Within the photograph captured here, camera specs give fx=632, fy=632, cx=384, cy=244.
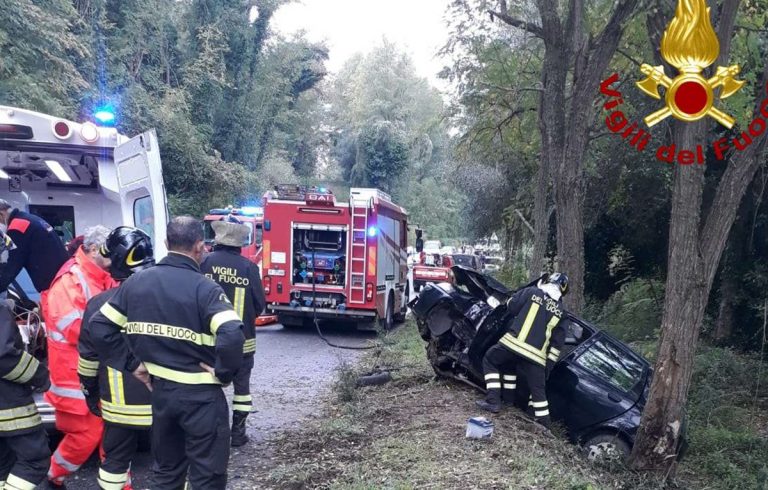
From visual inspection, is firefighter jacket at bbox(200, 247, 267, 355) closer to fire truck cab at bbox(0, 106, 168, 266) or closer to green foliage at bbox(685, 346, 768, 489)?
fire truck cab at bbox(0, 106, 168, 266)

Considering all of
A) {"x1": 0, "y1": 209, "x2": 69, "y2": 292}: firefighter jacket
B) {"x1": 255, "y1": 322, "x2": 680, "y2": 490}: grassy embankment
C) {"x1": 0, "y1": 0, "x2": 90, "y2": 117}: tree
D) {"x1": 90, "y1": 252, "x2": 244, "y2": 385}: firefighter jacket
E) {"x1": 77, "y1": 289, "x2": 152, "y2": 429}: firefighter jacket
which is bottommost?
{"x1": 255, "y1": 322, "x2": 680, "y2": 490}: grassy embankment

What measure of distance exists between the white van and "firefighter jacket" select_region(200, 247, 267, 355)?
833 millimetres

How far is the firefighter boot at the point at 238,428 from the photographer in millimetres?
5656

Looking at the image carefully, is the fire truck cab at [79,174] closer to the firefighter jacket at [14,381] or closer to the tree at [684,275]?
the firefighter jacket at [14,381]

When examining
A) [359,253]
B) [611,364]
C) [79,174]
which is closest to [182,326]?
[79,174]

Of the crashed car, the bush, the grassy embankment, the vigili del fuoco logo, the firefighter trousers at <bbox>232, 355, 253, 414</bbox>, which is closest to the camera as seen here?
the grassy embankment

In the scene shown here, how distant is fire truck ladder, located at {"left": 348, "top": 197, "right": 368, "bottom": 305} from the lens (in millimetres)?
11680

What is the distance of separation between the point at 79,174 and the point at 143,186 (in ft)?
3.88

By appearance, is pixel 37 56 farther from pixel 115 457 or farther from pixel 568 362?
pixel 568 362

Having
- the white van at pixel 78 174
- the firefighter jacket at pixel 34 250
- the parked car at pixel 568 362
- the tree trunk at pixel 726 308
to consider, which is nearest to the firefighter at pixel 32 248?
the firefighter jacket at pixel 34 250

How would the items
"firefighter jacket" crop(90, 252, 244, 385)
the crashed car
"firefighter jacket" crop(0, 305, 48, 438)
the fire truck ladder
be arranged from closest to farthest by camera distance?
"firefighter jacket" crop(90, 252, 244, 385)
"firefighter jacket" crop(0, 305, 48, 438)
the crashed car
the fire truck ladder

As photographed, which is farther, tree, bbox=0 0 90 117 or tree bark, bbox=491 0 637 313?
tree, bbox=0 0 90 117

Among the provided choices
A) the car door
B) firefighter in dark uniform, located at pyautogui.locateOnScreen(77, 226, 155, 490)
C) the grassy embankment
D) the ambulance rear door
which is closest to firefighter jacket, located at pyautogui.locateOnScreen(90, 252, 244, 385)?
firefighter in dark uniform, located at pyautogui.locateOnScreen(77, 226, 155, 490)

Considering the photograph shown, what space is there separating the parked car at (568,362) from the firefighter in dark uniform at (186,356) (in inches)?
148
